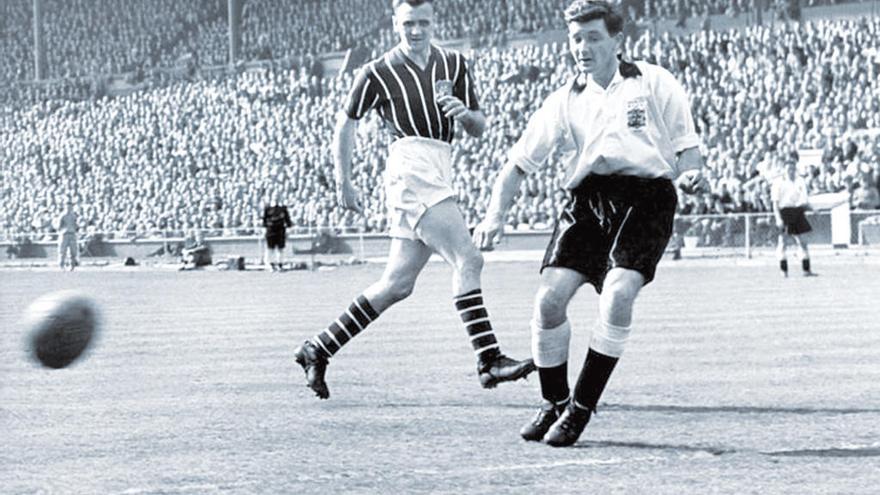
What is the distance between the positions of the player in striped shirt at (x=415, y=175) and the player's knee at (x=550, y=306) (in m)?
1.81

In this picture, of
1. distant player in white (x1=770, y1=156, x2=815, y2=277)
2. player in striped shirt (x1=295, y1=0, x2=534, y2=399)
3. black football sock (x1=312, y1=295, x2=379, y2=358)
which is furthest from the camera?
distant player in white (x1=770, y1=156, x2=815, y2=277)

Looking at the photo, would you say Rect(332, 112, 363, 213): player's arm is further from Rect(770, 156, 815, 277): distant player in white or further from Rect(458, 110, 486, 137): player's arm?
Rect(770, 156, 815, 277): distant player in white

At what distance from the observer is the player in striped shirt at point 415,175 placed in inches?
365

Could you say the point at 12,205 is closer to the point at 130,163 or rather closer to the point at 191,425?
the point at 130,163

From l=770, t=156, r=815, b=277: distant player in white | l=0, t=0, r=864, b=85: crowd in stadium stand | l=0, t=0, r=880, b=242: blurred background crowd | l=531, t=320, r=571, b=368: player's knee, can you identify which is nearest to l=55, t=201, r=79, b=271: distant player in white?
l=0, t=0, r=880, b=242: blurred background crowd

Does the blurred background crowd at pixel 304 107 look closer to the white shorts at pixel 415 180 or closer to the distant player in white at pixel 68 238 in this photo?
the distant player in white at pixel 68 238

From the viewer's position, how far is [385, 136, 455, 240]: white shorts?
367 inches

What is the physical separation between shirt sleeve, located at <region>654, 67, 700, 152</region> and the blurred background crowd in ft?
72.1

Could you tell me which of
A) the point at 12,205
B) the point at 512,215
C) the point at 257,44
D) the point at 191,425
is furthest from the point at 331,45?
the point at 191,425

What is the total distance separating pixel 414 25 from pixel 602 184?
2.39 metres

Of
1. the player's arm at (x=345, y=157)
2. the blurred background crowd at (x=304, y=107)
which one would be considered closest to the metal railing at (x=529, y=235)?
the blurred background crowd at (x=304, y=107)

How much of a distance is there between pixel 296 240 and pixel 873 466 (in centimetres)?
3993

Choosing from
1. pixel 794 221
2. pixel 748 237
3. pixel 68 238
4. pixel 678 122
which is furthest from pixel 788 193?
pixel 68 238

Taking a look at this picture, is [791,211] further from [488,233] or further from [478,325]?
[488,233]
